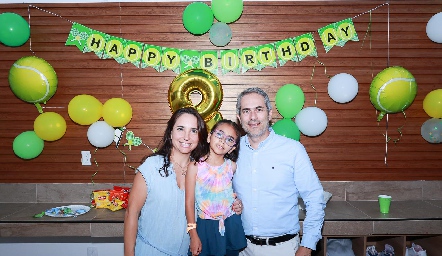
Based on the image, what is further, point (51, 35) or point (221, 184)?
point (51, 35)

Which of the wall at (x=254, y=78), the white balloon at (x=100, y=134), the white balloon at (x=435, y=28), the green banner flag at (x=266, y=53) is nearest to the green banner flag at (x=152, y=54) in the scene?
the wall at (x=254, y=78)

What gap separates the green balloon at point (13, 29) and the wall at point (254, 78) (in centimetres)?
23

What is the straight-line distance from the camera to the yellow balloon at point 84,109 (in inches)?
131

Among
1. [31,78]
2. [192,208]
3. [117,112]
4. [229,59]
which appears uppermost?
[229,59]

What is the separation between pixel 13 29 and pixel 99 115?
3.77 ft

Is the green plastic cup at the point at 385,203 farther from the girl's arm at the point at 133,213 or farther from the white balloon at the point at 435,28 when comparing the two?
the girl's arm at the point at 133,213

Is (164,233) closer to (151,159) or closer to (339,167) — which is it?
(151,159)

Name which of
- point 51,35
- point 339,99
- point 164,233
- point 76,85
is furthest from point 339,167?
point 51,35

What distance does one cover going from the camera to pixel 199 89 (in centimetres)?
335

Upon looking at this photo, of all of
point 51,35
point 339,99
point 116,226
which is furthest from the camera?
point 51,35

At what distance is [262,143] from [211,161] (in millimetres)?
376

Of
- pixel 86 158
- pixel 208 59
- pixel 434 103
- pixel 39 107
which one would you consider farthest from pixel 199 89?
pixel 434 103

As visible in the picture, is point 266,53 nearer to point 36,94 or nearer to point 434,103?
point 434,103

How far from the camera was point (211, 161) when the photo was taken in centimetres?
233
